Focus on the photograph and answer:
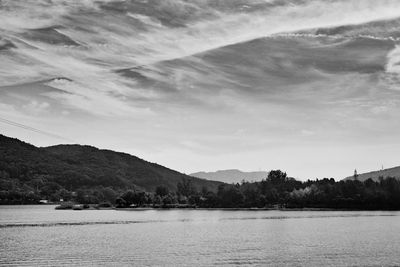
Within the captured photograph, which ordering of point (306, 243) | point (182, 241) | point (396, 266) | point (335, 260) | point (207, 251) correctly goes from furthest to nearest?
1. point (182, 241)
2. point (306, 243)
3. point (207, 251)
4. point (335, 260)
5. point (396, 266)

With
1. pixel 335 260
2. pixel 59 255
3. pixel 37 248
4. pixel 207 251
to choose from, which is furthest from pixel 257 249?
pixel 37 248

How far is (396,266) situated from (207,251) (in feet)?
124

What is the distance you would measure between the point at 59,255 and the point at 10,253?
433 inches

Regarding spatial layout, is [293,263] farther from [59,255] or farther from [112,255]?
[59,255]

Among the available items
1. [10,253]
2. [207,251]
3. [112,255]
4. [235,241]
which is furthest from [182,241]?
[10,253]

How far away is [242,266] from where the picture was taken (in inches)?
3174

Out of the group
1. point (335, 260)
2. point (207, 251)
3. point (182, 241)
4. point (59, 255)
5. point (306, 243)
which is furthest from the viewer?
point (182, 241)

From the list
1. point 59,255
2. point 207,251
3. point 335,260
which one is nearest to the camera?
point 335,260

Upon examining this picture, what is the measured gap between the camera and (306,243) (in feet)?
380

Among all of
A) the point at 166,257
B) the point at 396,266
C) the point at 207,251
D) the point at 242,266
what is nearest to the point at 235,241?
the point at 207,251

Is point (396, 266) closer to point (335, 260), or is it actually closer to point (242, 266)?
point (335, 260)

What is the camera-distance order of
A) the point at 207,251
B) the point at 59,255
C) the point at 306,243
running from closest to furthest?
1. the point at 59,255
2. the point at 207,251
3. the point at 306,243

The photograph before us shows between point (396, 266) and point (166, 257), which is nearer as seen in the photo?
point (396, 266)

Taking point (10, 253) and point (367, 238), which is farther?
point (367, 238)
